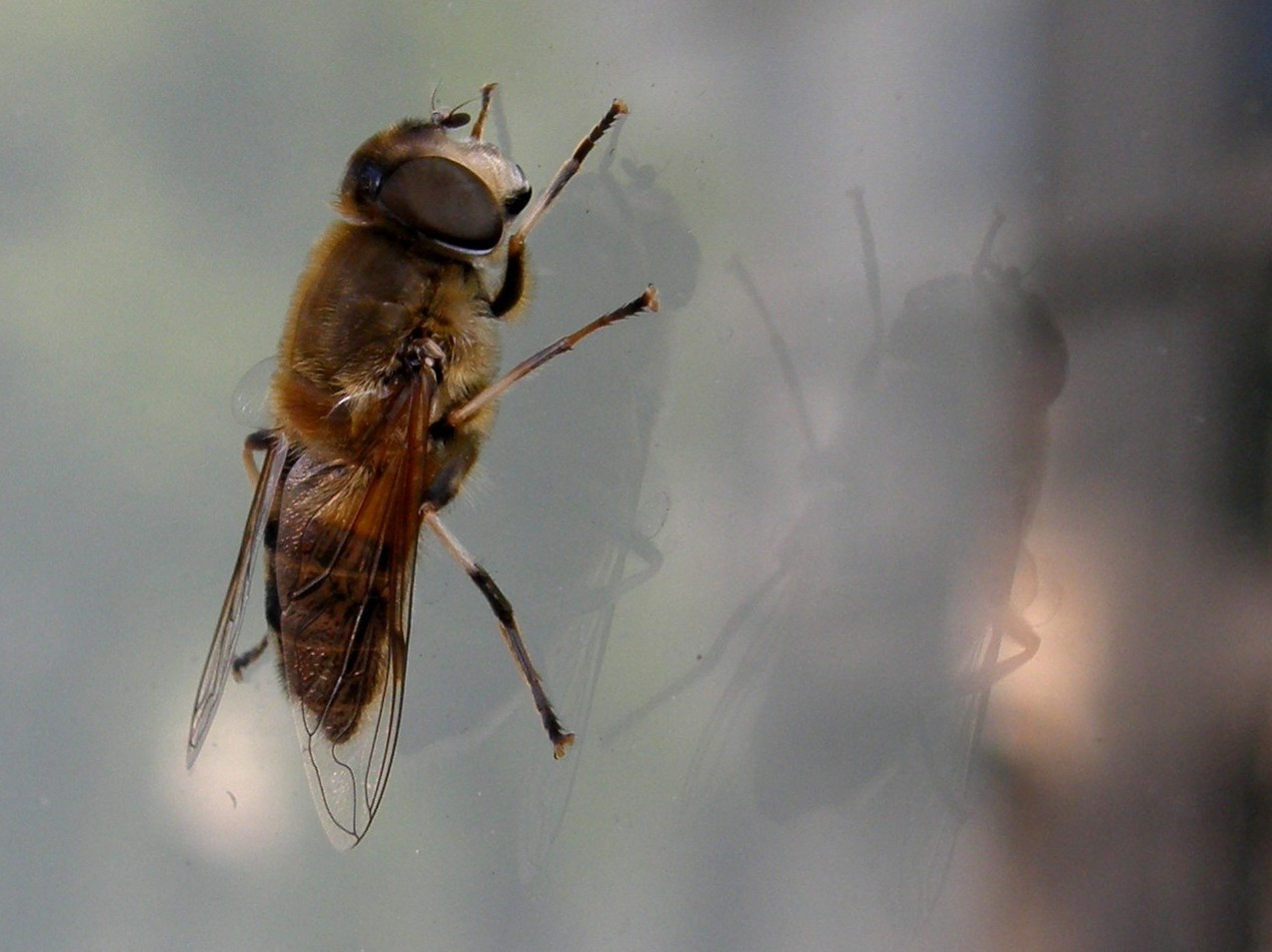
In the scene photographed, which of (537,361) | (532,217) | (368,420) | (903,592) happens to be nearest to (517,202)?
(532,217)

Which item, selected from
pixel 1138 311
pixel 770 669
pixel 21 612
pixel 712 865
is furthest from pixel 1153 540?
pixel 21 612

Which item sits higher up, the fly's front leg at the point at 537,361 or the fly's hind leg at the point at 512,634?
the fly's front leg at the point at 537,361

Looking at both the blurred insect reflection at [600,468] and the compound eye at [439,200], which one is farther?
the blurred insect reflection at [600,468]

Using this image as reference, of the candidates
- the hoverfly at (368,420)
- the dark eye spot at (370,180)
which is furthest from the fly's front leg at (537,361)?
the dark eye spot at (370,180)

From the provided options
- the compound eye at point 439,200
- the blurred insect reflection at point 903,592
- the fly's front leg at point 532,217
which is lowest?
the blurred insect reflection at point 903,592

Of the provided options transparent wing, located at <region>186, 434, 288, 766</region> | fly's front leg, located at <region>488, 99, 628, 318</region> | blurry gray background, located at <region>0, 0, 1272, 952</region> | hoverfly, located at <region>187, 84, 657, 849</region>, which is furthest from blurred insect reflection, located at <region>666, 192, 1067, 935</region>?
transparent wing, located at <region>186, 434, 288, 766</region>

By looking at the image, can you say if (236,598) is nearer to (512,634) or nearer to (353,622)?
(353,622)

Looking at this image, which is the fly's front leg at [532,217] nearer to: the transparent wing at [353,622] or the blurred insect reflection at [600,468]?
the blurred insect reflection at [600,468]

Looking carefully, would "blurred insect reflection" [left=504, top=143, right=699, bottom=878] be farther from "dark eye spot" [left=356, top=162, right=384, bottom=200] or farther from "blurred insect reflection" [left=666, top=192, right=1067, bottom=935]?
"dark eye spot" [left=356, top=162, right=384, bottom=200]
